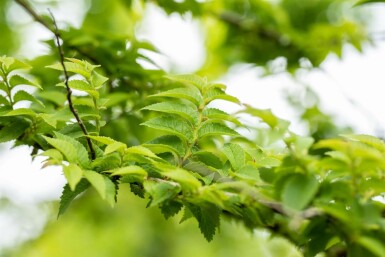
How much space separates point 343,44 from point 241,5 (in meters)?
0.46

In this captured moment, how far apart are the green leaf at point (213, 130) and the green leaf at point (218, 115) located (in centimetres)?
1

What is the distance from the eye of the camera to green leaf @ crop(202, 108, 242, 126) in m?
1.01

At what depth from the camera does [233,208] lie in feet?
2.96

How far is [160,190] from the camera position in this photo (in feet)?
2.82

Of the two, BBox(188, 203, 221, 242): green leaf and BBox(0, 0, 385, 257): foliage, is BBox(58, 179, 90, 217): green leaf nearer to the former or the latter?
BBox(0, 0, 385, 257): foliage

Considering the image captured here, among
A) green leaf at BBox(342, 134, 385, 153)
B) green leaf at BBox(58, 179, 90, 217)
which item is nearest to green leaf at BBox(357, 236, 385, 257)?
green leaf at BBox(342, 134, 385, 153)

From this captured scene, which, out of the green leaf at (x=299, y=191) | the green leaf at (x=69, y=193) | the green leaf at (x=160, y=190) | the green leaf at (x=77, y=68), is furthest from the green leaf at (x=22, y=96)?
the green leaf at (x=299, y=191)

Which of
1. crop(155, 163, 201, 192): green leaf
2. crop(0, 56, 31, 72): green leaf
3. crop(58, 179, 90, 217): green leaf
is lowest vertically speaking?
crop(58, 179, 90, 217): green leaf

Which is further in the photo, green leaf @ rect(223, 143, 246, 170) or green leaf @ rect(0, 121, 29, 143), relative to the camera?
green leaf @ rect(0, 121, 29, 143)

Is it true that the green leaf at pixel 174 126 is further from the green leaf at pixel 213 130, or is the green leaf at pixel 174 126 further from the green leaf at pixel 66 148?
the green leaf at pixel 66 148

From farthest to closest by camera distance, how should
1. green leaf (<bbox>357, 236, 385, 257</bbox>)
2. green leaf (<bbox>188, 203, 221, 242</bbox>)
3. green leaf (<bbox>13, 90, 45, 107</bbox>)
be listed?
green leaf (<bbox>13, 90, 45, 107</bbox>) → green leaf (<bbox>188, 203, 221, 242</bbox>) → green leaf (<bbox>357, 236, 385, 257</bbox>)

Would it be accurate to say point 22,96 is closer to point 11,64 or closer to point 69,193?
point 11,64

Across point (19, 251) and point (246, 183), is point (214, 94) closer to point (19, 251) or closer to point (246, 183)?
point (246, 183)

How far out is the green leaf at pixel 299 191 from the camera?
74 centimetres
